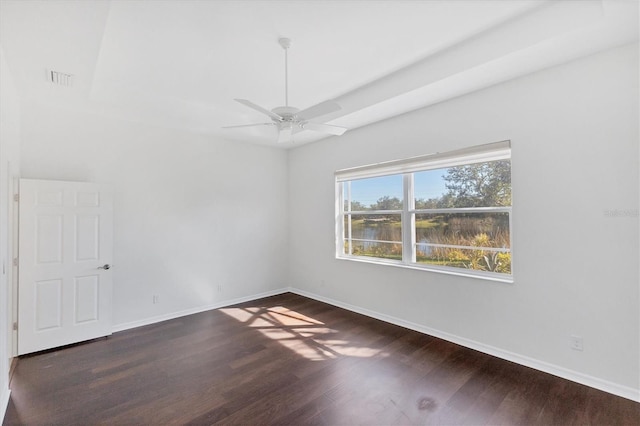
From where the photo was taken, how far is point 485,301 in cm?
313

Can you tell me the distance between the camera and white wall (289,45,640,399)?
7.77 feet

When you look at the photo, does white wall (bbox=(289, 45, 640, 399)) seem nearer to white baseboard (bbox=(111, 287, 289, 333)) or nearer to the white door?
white baseboard (bbox=(111, 287, 289, 333))

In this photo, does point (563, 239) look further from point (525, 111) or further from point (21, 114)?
point (21, 114)

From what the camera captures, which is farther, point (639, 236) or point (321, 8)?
point (639, 236)

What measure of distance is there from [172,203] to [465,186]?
13.4ft

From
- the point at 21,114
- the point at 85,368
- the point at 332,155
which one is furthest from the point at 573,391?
the point at 21,114

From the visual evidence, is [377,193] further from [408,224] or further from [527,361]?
[527,361]

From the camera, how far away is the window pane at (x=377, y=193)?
13.9ft

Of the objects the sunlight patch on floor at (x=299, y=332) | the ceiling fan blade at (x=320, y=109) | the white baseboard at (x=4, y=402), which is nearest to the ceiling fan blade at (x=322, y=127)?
the ceiling fan blade at (x=320, y=109)

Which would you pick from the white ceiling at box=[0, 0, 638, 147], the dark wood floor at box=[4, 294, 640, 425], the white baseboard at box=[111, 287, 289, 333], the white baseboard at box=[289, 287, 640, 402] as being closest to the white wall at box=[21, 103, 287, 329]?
the white baseboard at box=[111, 287, 289, 333]

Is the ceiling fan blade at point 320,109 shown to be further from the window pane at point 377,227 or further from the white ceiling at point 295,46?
the window pane at point 377,227

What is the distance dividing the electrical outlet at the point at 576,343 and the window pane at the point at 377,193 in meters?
2.27

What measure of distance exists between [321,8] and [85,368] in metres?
3.91

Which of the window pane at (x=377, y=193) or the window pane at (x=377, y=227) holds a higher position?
the window pane at (x=377, y=193)
